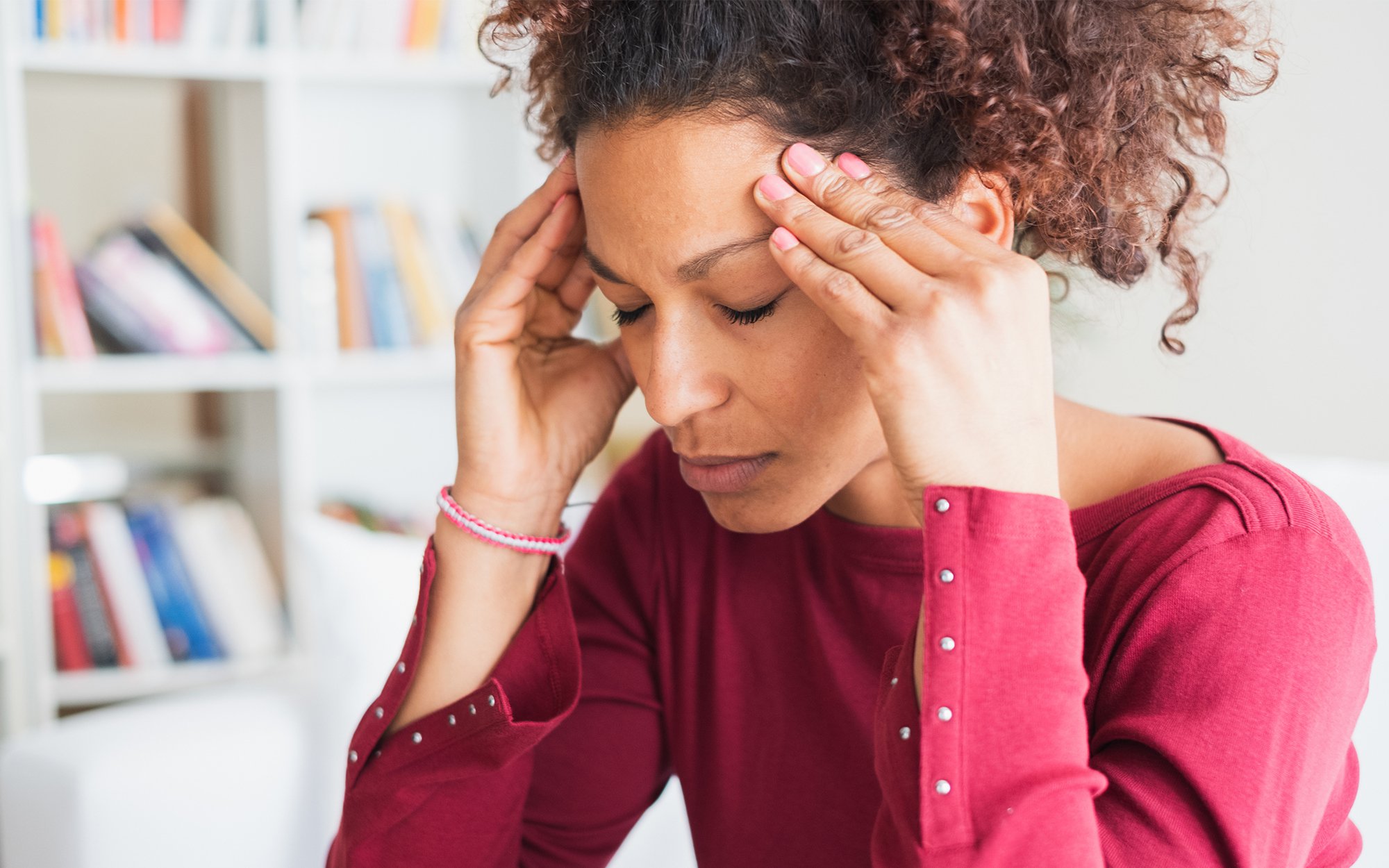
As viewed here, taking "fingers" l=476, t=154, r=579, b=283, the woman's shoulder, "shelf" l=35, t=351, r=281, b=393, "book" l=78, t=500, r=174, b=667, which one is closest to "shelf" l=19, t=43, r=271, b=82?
"shelf" l=35, t=351, r=281, b=393

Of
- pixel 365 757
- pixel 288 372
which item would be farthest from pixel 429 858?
pixel 288 372

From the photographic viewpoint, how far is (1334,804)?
2.78ft

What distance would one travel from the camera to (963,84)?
0.82 m

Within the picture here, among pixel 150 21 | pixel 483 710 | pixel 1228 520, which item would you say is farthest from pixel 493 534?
pixel 150 21

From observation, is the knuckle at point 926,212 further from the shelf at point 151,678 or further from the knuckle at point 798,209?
the shelf at point 151,678

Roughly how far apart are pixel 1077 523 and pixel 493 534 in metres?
0.48

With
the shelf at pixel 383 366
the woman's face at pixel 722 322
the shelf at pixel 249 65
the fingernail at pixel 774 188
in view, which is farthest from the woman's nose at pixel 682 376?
the shelf at pixel 383 366

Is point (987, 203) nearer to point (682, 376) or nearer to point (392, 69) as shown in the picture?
point (682, 376)

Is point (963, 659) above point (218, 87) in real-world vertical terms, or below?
below

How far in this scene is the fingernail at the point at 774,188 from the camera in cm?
79

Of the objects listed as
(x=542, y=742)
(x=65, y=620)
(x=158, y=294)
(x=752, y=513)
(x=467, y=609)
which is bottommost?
(x=65, y=620)

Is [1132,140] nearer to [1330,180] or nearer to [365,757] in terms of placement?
[1330,180]

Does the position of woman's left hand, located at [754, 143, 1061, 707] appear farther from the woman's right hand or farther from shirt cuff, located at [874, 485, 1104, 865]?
the woman's right hand

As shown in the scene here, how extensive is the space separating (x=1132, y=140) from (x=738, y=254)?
1.08 ft
